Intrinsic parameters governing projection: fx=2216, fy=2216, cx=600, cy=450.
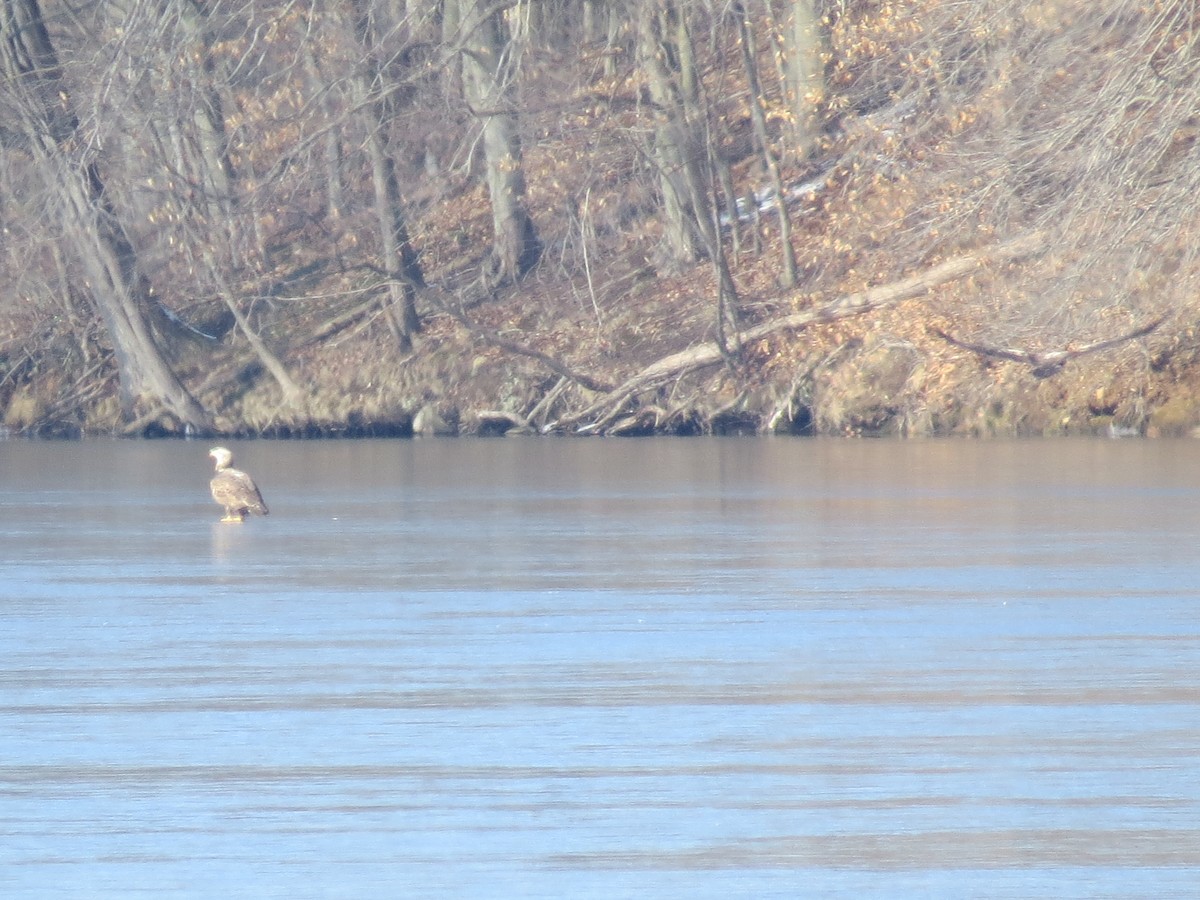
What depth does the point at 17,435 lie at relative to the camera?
28.5 m

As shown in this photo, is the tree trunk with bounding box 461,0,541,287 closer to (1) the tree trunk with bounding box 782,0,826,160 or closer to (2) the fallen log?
(1) the tree trunk with bounding box 782,0,826,160

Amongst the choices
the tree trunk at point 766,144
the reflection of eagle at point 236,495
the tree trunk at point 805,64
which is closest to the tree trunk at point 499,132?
the tree trunk at point 766,144

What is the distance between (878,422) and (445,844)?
67.0ft

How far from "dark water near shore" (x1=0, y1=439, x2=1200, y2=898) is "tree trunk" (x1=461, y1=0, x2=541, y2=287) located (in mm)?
14589

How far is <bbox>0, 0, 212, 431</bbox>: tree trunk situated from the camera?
2616 centimetres

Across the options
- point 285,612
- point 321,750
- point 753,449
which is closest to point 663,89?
point 753,449

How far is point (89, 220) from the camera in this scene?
26484 mm

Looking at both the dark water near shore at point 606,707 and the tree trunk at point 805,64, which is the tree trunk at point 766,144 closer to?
the tree trunk at point 805,64

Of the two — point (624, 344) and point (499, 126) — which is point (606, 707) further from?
A: point (499, 126)

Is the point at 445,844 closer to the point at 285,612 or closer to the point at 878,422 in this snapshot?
the point at 285,612

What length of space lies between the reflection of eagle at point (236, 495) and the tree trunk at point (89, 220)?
1404 centimetres

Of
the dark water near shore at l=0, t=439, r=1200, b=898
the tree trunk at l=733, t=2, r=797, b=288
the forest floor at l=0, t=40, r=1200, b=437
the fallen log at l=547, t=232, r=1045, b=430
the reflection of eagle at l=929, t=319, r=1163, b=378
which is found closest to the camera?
the dark water near shore at l=0, t=439, r=1200, b=898

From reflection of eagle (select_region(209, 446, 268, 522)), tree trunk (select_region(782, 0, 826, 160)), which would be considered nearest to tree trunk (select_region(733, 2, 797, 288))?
tree trunk (select_region(782, 0, 826, 160))

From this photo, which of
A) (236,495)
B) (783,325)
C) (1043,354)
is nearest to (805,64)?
(783,325)
